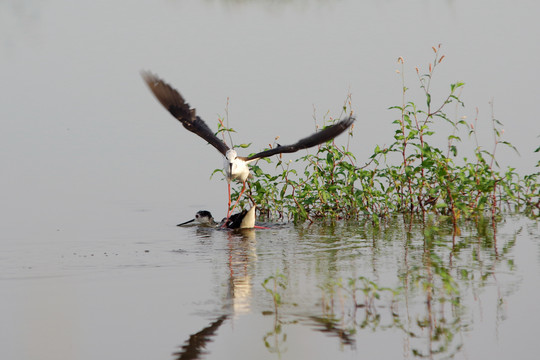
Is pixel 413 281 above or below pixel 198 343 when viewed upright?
above

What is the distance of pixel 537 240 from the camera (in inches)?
425

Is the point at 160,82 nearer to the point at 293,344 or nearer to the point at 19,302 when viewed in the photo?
the point at 19,302

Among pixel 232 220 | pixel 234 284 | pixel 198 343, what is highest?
pixel 232 220

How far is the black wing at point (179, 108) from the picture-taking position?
43.1 feet

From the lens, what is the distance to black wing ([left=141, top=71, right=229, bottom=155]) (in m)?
13.1

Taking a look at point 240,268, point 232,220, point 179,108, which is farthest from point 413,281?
point 179,108

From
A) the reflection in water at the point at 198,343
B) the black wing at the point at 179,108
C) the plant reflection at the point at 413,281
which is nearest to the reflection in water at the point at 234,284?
the reflection in water at the point at 198,343

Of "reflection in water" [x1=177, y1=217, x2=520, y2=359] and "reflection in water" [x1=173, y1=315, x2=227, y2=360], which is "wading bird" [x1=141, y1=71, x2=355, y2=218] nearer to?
"reflection in water" [x1=177, y1=217, x2=520, y2=359]

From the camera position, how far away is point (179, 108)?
1333cm

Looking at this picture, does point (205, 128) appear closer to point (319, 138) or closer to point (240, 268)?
point (319, 138)

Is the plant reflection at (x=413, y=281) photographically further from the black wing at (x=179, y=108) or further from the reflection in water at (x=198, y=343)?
the black wing at (x=179, y=108)

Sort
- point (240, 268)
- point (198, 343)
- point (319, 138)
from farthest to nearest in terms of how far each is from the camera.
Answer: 1. point (319, 138)
2. point (240, 268)
3. point (198, 343)

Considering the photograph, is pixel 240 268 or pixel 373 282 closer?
pixel 373 282

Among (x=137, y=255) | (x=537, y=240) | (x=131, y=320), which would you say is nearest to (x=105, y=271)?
(x=137, y=255)
